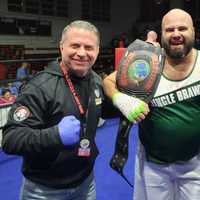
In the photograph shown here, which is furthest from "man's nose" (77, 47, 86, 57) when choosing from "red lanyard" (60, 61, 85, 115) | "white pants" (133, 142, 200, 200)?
"white pants" (133, 142, 200, 200)

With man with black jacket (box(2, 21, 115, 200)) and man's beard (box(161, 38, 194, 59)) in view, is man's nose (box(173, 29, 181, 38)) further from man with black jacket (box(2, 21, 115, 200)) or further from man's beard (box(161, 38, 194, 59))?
man with black jacket (box(2, 21, 115, 200))

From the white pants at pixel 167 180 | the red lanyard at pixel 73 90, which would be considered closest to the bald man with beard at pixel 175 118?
the white pants at pixel 167 180

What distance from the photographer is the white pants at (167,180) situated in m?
1.76

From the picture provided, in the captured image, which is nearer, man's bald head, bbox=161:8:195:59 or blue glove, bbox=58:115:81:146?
blue glove, bbox=58:115:81:146

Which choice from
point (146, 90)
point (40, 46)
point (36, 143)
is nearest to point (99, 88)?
point (146, 90)

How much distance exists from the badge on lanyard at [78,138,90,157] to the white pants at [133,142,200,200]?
568 mm

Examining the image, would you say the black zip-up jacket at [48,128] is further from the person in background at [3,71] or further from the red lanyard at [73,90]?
the person in background at [3,71]

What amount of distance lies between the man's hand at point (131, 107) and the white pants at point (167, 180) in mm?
393

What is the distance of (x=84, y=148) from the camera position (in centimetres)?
137

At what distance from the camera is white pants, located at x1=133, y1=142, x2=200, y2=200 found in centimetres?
176

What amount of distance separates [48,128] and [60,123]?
5 centimetres

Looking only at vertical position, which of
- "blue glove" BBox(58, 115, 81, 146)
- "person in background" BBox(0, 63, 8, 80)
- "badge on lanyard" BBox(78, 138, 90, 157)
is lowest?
"person in background" BBox(0, 63, 8, 80)

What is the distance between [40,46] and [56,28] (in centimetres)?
98

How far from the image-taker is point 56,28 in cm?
1089
